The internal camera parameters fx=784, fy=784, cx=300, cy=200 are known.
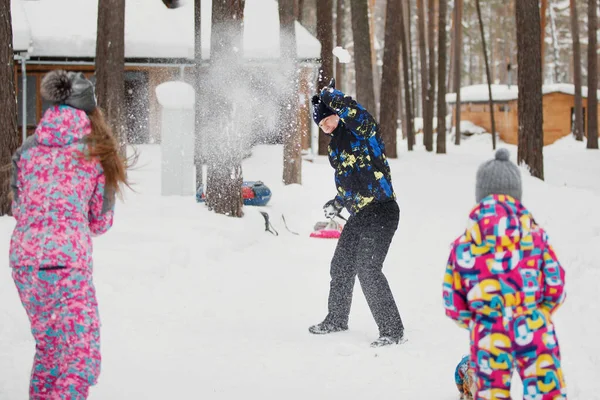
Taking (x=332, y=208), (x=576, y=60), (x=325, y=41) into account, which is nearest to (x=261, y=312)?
(x=332, y=208)

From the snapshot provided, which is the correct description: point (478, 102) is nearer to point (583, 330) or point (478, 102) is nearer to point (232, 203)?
point (232, 203)

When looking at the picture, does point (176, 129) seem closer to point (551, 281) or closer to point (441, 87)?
point (551, 281)

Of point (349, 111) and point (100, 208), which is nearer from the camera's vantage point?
point (100, 208)

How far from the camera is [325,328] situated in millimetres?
6215

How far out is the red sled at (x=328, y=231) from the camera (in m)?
11.3

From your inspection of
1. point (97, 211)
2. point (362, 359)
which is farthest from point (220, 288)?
point (97, 211)

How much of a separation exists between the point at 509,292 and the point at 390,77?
20748mm

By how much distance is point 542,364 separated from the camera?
3.24 metres

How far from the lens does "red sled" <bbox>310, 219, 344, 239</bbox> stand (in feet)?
37.1

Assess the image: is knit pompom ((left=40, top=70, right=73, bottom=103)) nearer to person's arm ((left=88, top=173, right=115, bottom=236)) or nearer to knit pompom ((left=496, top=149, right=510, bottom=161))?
person's arm ((left=88, top=173, right=115, bottom=236))

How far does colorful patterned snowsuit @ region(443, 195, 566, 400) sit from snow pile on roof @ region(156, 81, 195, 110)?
975 centimetres

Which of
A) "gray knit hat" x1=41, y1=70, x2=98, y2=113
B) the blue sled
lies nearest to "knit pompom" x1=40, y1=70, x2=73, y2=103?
"gray knit hat" x1=41, y1=70, x2=98, y2=113

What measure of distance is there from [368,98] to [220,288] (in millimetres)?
14907

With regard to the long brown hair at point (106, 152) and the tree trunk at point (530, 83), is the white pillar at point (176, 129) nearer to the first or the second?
the tree trunk at point (530, 83)
